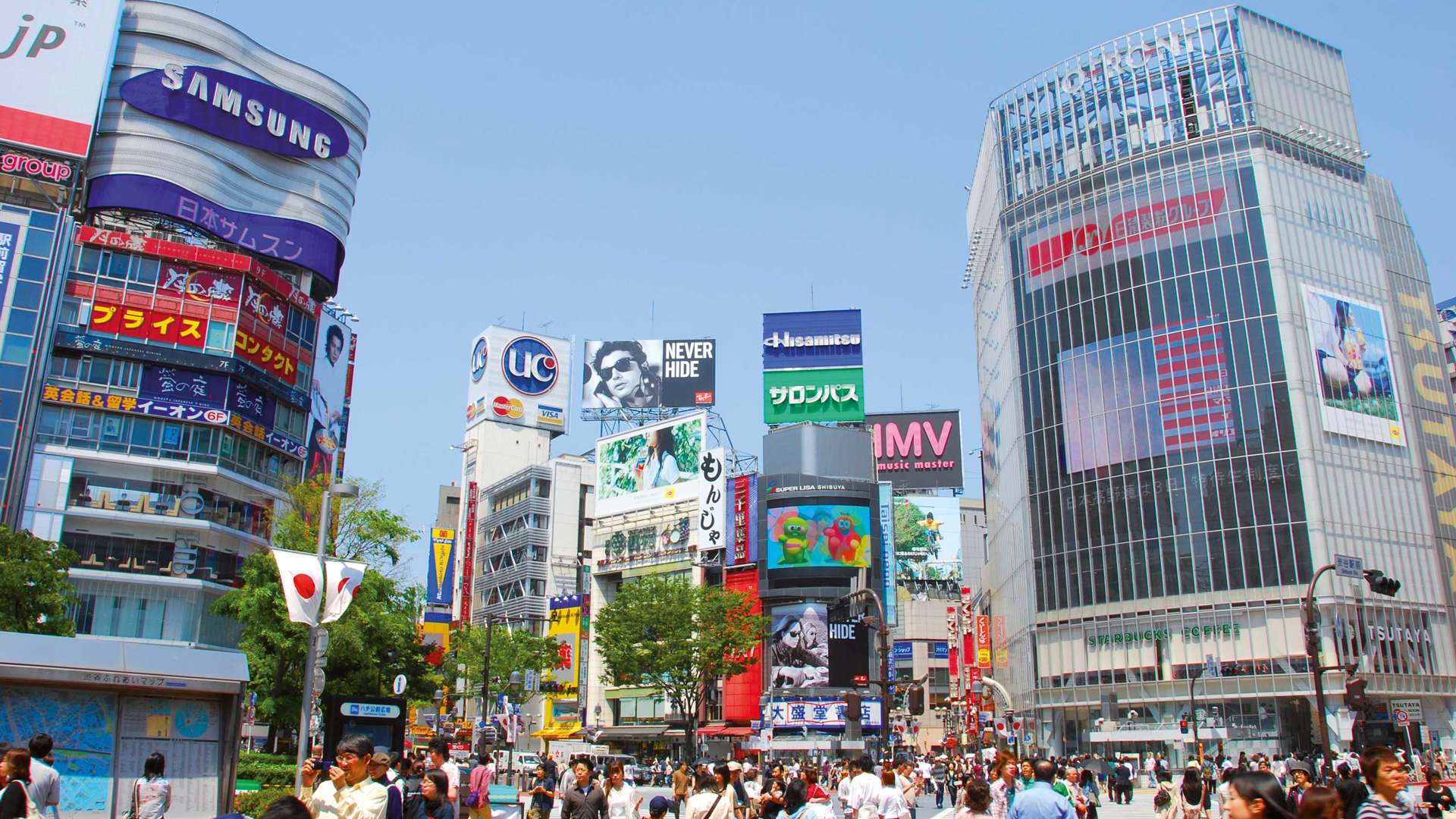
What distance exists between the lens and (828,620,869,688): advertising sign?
79.9 metres

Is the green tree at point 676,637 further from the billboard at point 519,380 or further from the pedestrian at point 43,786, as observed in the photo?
the pedestrian at point 43,786

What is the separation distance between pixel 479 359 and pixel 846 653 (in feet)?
171

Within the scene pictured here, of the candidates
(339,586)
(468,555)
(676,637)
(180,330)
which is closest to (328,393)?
(180,330)

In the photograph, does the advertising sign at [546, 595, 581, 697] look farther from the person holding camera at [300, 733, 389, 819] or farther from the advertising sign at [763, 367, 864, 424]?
the person holding camera at [300, 733, 389, 819]

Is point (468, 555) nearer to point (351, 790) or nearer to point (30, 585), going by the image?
point (30, 585)

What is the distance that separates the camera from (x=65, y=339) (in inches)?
2122

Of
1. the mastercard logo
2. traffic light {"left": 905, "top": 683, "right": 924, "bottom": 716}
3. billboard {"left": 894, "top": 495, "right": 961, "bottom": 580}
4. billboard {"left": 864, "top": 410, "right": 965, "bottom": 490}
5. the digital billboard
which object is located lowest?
traffic light {"left": 905, "top": 683, "right": 924, "bottom": 716}

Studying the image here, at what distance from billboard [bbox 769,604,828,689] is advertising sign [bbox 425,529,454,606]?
29870 millimetres

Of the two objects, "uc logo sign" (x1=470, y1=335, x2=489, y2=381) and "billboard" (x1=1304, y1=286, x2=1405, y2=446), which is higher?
"uc logo sign" (x1=470, y1=335, x2=489, y2=381)

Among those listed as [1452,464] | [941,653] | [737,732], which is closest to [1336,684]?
[1452,464]

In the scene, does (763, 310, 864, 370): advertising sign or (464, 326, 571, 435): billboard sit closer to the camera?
(763, 310, 864, 370): advertising sign

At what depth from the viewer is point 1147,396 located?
67.9 metres

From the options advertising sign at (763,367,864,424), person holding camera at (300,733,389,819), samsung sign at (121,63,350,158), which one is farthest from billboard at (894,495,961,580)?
person holding camera at (300,733,389,819)

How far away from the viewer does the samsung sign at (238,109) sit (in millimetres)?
60406
